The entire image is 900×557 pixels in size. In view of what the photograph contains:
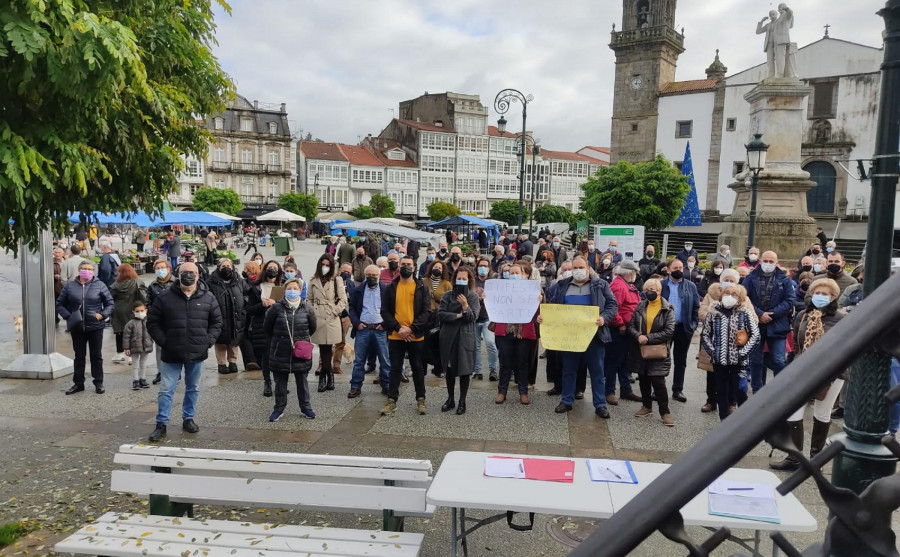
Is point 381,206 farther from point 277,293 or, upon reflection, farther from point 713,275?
point 277,293

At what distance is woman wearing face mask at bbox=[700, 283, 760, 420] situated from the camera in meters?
7.32

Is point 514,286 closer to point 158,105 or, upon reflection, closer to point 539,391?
point 539,391

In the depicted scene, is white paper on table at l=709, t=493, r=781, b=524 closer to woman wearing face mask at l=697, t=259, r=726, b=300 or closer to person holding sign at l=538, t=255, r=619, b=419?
person holding sign at l=538, t=255, r=619, b=419

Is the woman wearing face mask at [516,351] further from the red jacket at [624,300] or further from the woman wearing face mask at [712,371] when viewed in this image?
the woman wearing face mask at [712,371]

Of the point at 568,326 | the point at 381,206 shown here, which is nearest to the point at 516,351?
the point at 568,326

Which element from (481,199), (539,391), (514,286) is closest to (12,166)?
(514,286)

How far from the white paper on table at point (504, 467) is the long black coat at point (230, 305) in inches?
263

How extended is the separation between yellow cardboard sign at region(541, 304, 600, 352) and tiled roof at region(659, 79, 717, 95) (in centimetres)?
4804

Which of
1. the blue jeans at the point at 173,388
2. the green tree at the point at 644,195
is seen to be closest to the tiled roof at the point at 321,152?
the green tree at the point at 644,195

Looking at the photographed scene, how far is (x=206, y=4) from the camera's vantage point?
7.04m

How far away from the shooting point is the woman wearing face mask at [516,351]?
8609 mm

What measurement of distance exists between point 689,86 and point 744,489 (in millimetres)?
53948

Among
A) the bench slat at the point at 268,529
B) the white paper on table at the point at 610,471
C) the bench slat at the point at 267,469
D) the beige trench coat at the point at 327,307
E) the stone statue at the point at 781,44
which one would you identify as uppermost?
the stone statue at the point at 781,44

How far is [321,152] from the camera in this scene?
8506 cm
